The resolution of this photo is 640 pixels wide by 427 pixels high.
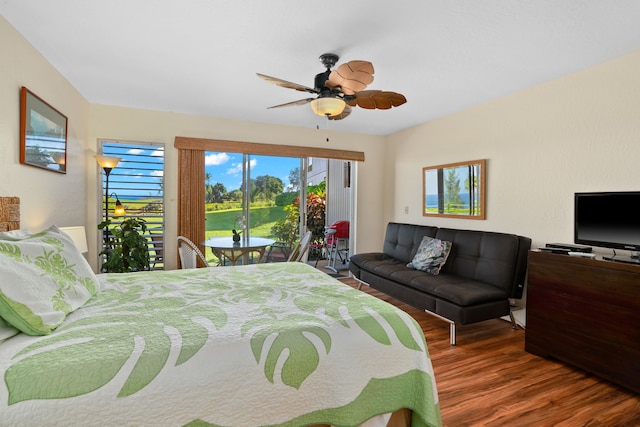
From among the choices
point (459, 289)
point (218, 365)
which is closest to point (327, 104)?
point (218, 365)

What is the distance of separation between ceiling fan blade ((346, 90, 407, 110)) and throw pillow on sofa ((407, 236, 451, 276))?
191 cm

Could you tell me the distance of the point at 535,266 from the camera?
8.69 ft

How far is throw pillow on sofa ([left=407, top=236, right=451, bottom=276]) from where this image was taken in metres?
3.57

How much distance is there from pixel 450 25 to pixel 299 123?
9.14 ft

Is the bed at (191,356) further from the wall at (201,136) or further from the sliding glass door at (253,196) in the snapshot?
the sliding glass door at (253,196)

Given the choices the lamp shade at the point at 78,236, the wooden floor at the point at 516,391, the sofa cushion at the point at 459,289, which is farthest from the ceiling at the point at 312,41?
the wooden floor at the point at 516,391

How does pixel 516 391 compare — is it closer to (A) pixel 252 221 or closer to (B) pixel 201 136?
(B) pixel 201 136

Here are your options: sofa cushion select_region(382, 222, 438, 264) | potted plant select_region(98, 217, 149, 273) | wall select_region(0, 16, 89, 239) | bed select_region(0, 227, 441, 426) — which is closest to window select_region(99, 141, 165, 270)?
wall select_region(0, 16, 89, 239)

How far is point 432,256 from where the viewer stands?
3.64 meters

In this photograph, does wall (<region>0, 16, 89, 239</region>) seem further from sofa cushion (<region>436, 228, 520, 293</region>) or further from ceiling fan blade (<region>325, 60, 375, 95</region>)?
sofa cushion (<region>436, 228, 520, 293</region>)

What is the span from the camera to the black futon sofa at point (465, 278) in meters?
2.84

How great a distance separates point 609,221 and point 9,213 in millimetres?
4414

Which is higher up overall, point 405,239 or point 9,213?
point 9,213

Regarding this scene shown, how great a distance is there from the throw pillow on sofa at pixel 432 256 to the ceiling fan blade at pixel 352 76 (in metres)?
2.20
